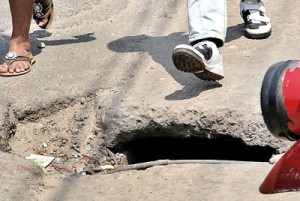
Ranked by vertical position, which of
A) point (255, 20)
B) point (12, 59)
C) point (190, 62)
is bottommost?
point (12, 59)

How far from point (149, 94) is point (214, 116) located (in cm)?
43

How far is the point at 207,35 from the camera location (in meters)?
3.49

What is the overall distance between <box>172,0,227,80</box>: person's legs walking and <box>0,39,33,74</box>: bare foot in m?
1.04

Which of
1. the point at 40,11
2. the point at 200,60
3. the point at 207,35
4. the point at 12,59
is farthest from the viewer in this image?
the point at 40,11

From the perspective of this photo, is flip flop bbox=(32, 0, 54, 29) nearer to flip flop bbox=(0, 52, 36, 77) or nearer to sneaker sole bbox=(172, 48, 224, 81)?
flip flop bbox=(0, 52, 36, 77)

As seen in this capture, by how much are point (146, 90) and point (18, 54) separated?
882mm

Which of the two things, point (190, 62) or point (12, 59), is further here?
point (12, 59)

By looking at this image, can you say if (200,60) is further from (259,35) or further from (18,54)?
(18,54)

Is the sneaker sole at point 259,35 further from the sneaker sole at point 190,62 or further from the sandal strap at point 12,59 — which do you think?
the sandal strap at point 12,59

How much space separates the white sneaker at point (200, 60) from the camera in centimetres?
322

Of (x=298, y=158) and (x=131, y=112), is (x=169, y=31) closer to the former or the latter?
(x=131, y=112)

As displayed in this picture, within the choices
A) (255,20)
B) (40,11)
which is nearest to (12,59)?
(40,11)

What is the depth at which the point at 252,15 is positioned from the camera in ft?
13.5

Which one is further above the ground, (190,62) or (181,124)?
(190,62)
